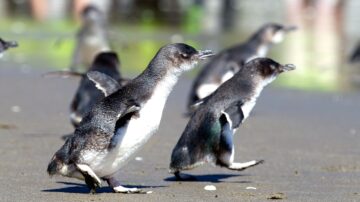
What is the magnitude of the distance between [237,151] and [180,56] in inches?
76.4

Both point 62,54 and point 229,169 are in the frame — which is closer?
point 229,169

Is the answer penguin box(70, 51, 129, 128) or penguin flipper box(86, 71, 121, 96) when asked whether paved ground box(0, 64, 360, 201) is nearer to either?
penguin box(70, 51, 129, 128)

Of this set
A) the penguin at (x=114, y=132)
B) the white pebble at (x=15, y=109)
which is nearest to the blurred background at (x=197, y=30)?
the white pebble at (x=15, y=109)

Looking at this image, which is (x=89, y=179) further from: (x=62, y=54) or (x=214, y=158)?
(x=62, y=54)

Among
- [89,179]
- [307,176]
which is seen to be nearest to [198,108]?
[307,176]

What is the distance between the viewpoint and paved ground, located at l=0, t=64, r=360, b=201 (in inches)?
241

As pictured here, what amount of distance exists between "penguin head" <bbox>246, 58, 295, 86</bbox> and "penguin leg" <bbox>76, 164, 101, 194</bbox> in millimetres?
1797

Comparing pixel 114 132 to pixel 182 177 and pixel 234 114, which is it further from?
pixel 234 114

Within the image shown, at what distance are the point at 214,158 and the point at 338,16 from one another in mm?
21130

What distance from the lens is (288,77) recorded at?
1354 cm

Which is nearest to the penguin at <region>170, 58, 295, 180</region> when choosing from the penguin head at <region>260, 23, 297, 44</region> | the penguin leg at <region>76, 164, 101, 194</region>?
the penguin leg at <region>76, 164, 101, 194</region>

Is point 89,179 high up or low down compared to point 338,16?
down

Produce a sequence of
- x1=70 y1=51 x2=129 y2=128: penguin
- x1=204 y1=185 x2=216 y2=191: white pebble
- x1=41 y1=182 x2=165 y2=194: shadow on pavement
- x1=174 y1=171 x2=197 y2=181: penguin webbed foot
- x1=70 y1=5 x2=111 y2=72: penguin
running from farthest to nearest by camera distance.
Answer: x1=70 y1=5 x2=111 y2=72: penguin → x1=70 y1=51 x2=129 y2=128: penguin → x1=174 y1=171 x2=197 y2=181: penguin webbed foot → x1=204 y1=185 x2=216 y2=191: white pebble → x1=41 y1=182 x2=165 y2=194: shadow on pavement

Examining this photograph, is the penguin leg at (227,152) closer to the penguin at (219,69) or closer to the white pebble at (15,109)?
the penguin at (219,69)
